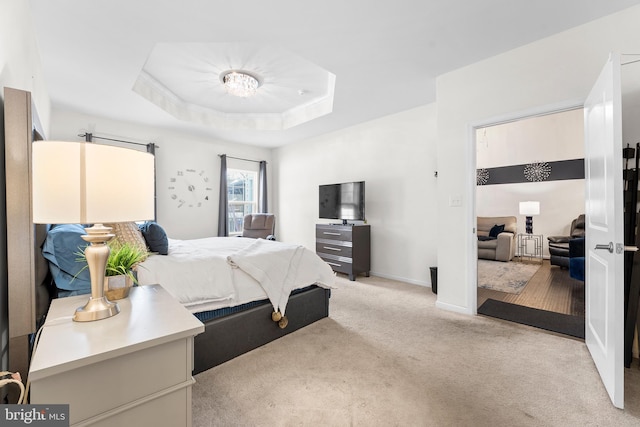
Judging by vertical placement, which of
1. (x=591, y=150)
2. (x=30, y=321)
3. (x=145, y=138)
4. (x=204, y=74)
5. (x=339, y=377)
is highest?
(x=204, y=74)

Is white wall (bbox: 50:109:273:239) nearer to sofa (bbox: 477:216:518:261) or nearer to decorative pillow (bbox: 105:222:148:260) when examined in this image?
decorative pillow (bbox: 105:222:148:260)

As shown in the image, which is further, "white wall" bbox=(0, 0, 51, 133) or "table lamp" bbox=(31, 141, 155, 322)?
"white wall" bbox=(0, 0, 51, 133)

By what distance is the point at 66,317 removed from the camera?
108cm

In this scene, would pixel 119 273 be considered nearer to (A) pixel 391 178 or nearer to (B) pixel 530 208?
(A) pixel 391 178

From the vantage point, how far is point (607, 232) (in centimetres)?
162

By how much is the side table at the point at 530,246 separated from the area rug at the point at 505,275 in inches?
26.9

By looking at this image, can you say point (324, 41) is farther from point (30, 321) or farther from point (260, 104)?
point (30, 321)

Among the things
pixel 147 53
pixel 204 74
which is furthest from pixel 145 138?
pixel 147 53

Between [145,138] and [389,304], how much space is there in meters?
4.58

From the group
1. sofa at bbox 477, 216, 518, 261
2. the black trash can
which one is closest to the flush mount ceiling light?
the black trash can

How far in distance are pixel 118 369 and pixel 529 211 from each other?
24.0 feet

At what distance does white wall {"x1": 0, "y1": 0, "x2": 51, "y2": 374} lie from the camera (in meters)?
1.23

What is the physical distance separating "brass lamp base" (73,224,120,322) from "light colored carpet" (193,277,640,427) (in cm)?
83

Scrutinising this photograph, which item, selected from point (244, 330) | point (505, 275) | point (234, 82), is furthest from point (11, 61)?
point (505, 275)
